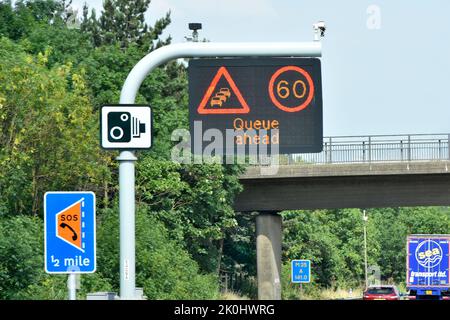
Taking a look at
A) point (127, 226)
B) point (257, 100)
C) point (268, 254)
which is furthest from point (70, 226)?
point (268, 254)

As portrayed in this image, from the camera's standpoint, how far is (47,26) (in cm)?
5144

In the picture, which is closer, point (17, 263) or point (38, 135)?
point (17, 263)

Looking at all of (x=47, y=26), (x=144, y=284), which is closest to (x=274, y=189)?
(x=47, y=26)

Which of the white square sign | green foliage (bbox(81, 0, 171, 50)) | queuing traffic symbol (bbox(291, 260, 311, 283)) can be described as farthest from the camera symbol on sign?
green foliage (bbox(81, 0, 171, 50))

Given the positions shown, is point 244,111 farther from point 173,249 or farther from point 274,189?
point 274,189

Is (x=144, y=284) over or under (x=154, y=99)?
under

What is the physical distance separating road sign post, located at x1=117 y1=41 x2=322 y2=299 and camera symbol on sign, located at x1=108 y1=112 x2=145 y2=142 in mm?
301

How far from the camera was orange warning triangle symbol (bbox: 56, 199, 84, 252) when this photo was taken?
12672 mm

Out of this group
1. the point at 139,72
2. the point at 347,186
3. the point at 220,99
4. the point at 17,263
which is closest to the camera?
the point at 139,72

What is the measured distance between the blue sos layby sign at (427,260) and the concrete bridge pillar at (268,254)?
635 centimetres

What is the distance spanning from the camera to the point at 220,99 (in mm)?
14477

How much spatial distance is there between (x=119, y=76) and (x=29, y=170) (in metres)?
14.6

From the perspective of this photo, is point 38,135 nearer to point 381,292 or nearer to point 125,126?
point 125,126

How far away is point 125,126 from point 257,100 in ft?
6.08
